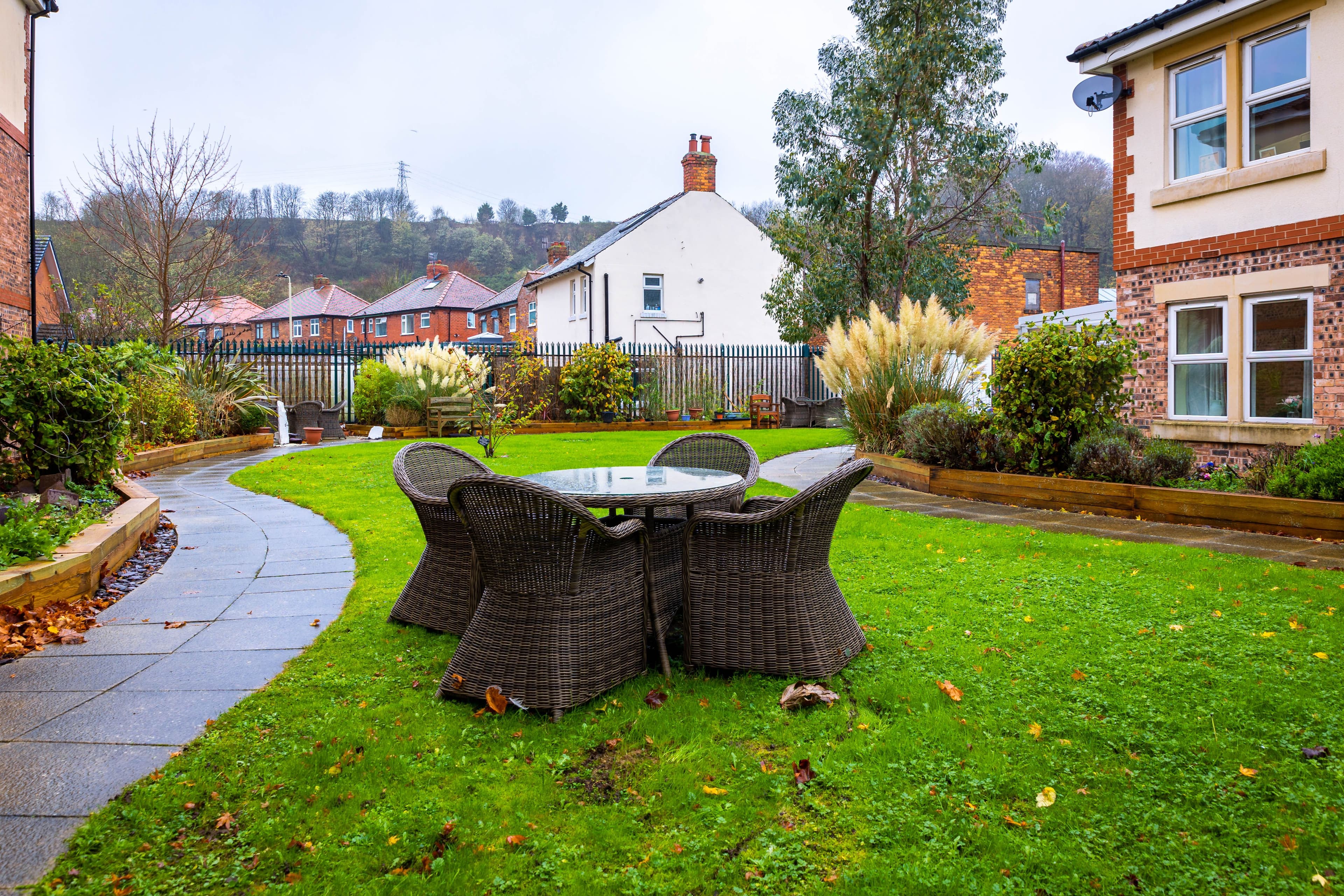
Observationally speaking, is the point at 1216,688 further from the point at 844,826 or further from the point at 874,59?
the point at 874,59

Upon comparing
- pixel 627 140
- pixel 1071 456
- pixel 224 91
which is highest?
pixel 627 140

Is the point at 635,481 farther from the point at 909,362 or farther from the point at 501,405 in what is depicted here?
the point at 909,362

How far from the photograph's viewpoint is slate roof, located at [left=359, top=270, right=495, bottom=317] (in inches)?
1736

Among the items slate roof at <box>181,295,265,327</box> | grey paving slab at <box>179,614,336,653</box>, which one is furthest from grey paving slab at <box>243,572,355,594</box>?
slate roof at <box>181,295,265,327</box>

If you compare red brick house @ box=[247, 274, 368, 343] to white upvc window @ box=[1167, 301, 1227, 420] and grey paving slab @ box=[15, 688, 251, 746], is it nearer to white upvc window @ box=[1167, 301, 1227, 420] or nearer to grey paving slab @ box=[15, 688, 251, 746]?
white upvc window @ box=[1167, 301, 1227, 420]

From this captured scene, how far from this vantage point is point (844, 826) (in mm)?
2049

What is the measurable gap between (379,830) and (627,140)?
27.7 m

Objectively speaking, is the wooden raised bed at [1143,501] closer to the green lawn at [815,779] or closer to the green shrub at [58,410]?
the green lawn at [815,779]

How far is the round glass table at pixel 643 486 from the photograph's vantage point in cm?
294

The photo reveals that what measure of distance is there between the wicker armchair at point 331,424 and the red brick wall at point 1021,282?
19680mm

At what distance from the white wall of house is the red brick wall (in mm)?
6722

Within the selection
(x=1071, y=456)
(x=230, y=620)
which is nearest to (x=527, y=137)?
(x=1071, y=456)

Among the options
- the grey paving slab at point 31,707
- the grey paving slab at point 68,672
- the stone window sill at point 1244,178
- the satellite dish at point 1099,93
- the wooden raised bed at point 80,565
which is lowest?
the grey paving slab at point 31,707

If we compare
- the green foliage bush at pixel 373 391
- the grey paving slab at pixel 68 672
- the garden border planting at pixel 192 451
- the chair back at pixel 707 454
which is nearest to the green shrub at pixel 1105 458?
the chair back at pixel 707 454
